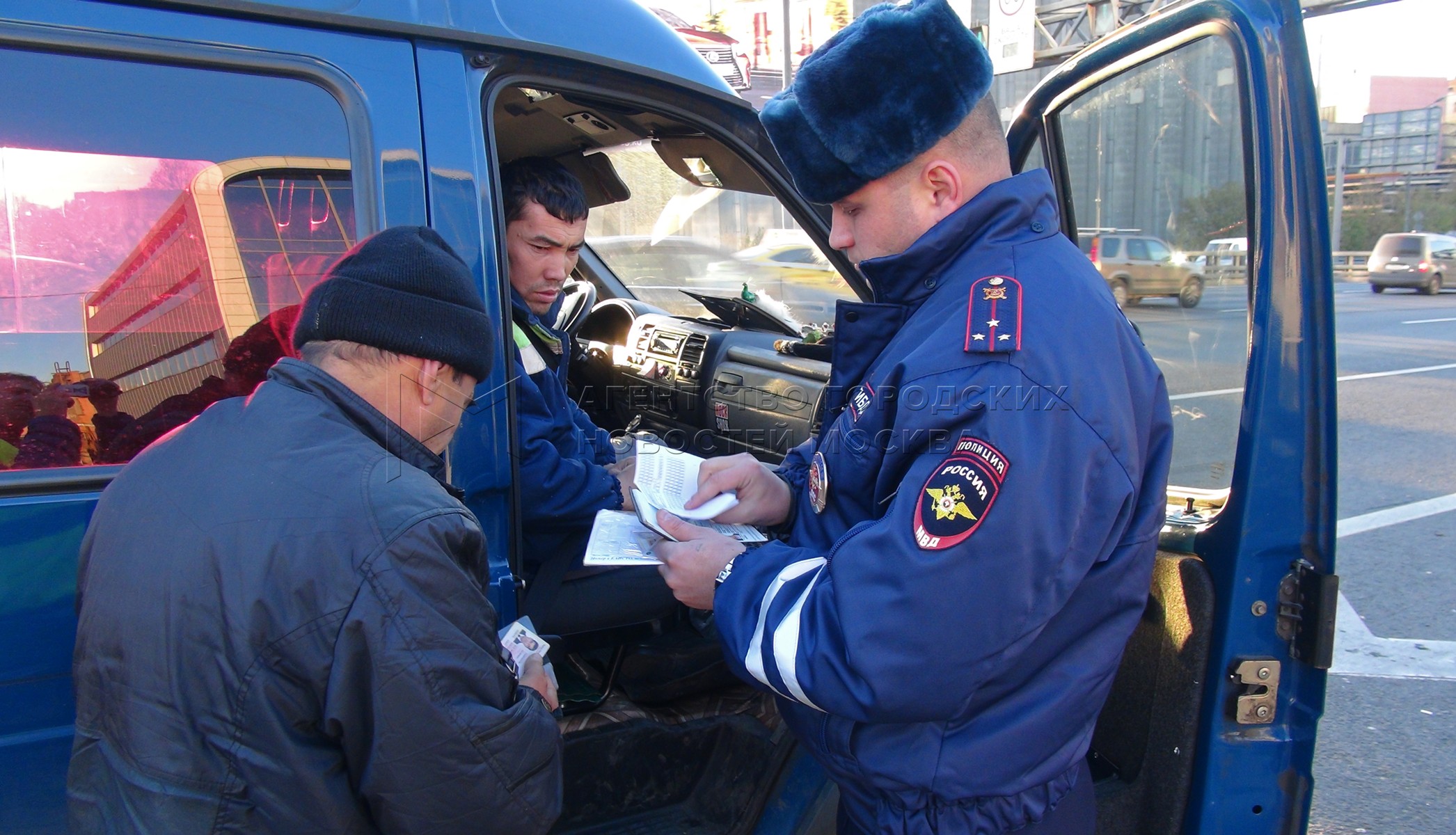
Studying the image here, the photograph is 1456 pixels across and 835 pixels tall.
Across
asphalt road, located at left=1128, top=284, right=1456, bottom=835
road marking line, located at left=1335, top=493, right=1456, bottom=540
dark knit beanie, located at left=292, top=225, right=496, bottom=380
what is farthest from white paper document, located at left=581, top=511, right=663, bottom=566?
road marking line, located at left=1335, top=493, right=1456, bottom=540

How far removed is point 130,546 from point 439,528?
37 cm

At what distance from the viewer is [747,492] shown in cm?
183

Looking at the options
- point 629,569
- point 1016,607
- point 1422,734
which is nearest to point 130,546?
point 1016,607

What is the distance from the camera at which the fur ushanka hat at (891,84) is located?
4.26 feet

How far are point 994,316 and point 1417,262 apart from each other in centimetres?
2564

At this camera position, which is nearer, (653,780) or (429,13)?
(429,13)

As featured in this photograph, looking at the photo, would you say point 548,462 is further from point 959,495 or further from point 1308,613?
point 1308,613

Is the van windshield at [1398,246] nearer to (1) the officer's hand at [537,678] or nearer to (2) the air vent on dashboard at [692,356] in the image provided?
(2) the air vent on dashboard at [692,356]

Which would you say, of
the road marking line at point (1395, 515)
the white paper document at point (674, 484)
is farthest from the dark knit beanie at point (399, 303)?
the road marking line at point (1395, 515)

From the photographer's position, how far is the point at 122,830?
3.72 feet

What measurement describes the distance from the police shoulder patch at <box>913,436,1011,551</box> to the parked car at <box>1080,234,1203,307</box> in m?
0.80

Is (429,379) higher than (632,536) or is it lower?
higher

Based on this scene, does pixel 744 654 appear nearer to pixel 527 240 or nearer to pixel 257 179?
pixel 257 179

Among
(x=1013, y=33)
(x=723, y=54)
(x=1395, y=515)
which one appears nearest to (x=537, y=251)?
(x=1395, y=515)
